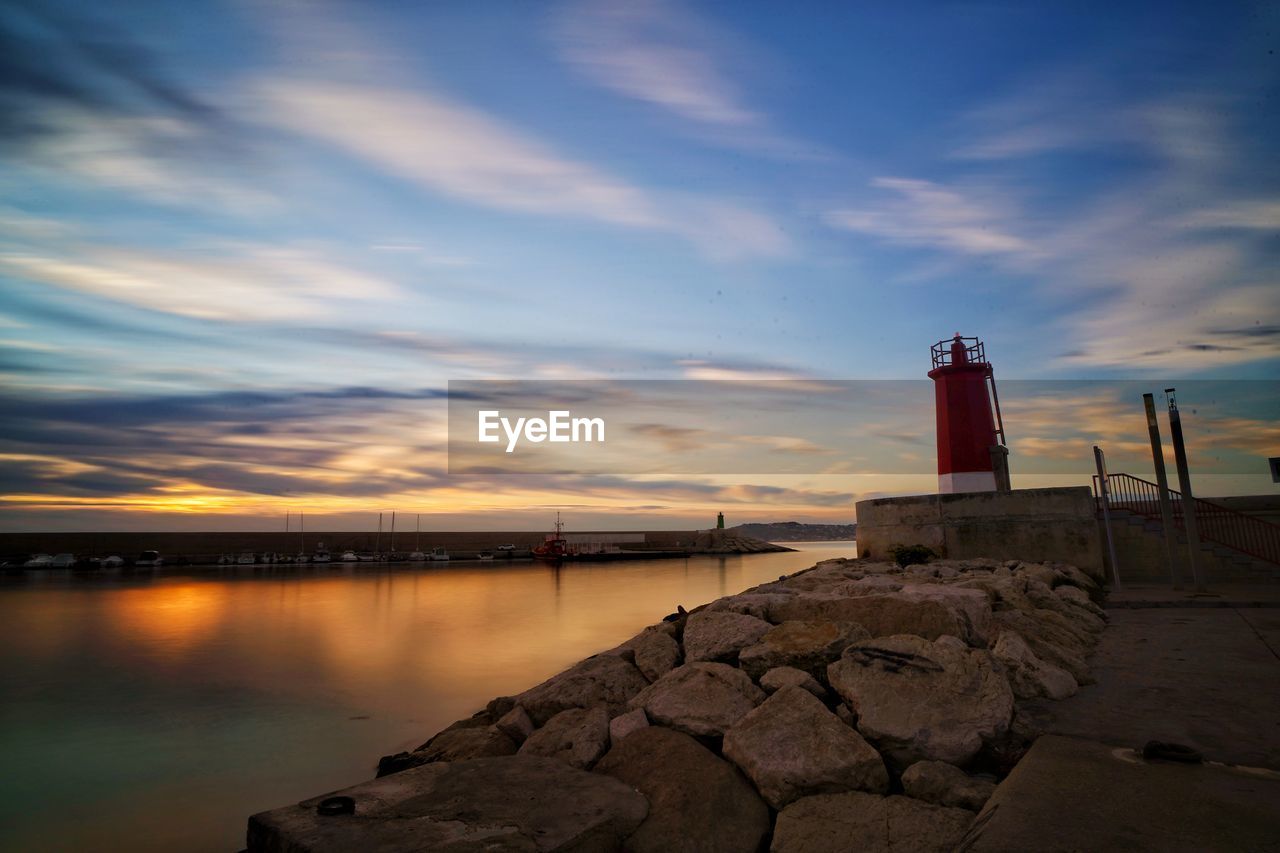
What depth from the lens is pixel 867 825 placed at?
3102mm

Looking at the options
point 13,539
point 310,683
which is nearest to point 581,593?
point 310,683

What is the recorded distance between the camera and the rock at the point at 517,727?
521cm

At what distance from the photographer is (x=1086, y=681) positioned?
4.63 m

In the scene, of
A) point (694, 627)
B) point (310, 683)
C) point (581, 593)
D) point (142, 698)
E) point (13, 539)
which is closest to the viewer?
point (694, 627)

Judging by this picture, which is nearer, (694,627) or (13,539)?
(694,627)

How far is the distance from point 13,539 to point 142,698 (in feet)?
207

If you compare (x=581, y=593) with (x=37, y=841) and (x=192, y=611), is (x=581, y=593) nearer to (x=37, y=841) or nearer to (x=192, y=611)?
(x=192, y=611)

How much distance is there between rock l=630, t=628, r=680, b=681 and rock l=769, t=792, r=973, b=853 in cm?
223

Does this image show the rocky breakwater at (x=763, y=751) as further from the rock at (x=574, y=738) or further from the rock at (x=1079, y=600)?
the rock at (x=1079, y=600)

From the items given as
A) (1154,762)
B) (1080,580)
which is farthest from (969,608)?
(1080,580)

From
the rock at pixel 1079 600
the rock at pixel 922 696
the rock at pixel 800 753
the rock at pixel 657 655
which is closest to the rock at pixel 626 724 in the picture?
the rock at pixel 800 753

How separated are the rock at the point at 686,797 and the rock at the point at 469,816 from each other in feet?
0.34

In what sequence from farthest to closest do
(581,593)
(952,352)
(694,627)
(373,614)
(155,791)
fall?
(581,593) → (373,614) → (952,352) → (155,791) → (694,627)

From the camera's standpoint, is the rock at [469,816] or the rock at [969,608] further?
the rock at [969,608]
